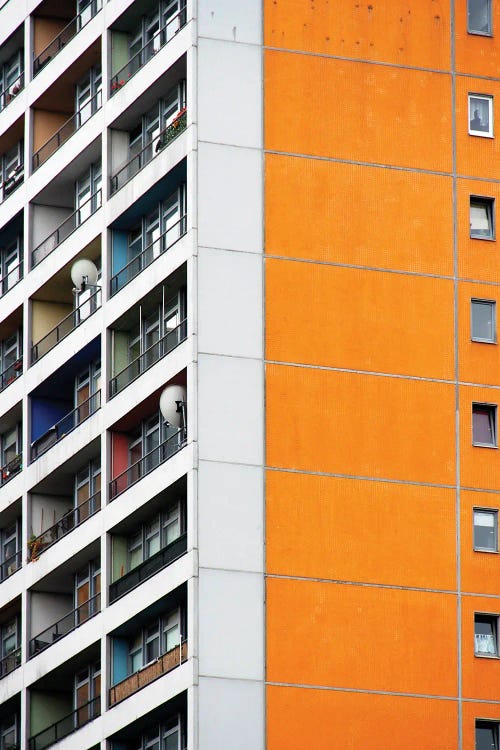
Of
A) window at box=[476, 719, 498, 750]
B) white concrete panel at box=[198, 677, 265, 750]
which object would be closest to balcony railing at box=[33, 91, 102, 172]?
white concrete panel at box=[198, 677, 265, 750]

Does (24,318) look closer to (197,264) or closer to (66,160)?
(66,160)

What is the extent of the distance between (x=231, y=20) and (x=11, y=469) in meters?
15.7

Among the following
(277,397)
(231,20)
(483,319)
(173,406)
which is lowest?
(173,406)

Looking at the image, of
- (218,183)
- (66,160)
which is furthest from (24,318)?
(218,183)

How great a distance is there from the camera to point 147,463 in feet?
229

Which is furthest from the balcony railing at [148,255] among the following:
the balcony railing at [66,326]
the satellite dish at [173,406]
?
the satellite dish at [173,406]

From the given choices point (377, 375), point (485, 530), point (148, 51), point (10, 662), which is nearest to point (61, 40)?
point (148, 51)

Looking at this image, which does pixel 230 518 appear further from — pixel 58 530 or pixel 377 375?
pixel 58 530

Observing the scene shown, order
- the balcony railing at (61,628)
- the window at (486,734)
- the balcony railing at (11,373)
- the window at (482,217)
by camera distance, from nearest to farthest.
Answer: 1. the window at (486,734)
2. the window at (482,217)
3. the balcony railing at (61,628)
4. the balcony railing at (11,373)

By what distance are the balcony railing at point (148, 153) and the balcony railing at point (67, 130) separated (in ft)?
10.0

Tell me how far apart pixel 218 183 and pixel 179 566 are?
9.68 meters

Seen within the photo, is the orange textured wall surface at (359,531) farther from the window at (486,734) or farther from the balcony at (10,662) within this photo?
the balcony at (10,662)

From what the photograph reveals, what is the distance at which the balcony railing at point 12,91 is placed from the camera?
80875 millimetres

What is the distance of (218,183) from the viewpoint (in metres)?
68.4
